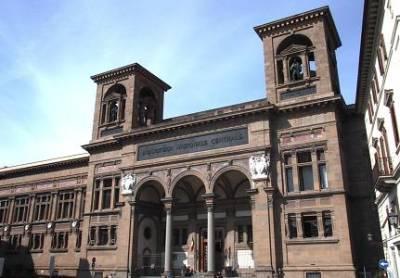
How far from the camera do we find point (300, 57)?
101 ft

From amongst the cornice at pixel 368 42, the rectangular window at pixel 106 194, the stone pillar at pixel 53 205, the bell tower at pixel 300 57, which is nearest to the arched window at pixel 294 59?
the bell tower at pixel 300 57

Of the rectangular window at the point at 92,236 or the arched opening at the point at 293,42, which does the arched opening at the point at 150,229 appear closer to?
the rectangular window at the point at 92,236

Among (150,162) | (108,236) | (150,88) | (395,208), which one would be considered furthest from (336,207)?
(150,88)

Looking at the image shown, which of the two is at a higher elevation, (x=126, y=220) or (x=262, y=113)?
(x=262, y=113)

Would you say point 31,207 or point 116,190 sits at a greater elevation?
point 116,190

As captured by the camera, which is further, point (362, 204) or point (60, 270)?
point (60, 270)

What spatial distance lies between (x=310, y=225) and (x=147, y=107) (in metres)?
20.9

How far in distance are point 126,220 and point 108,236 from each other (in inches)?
111

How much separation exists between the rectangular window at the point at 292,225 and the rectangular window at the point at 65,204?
2331cm

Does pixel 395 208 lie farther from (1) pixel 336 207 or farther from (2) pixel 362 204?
(2) pixel 362 204

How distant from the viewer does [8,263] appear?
4278cm

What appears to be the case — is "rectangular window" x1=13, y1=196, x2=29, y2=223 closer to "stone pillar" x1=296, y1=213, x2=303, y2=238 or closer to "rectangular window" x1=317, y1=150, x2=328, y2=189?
"stone pillar" x1=296, y1=213, x2=303, y2=238

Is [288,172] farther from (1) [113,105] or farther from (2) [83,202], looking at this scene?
(2) [83,202]

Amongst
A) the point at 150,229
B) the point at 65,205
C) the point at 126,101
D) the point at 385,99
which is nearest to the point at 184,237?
the point at 150,229
